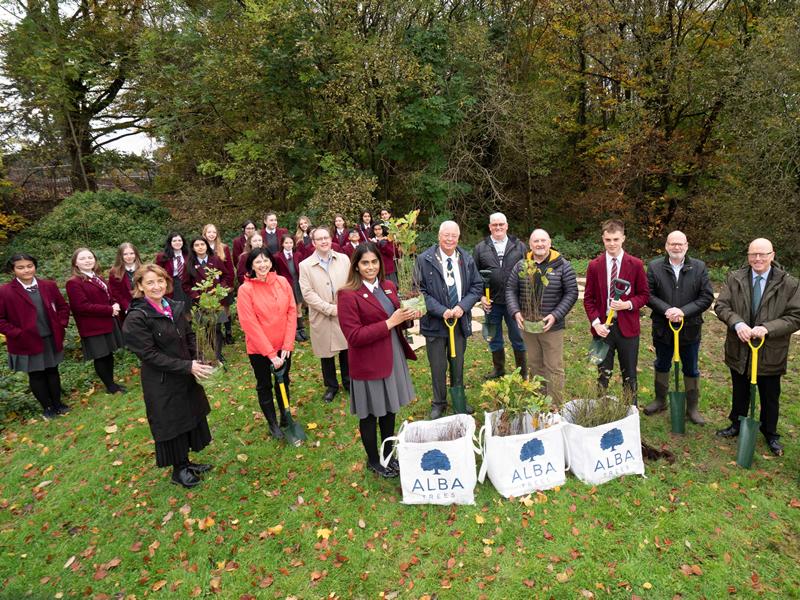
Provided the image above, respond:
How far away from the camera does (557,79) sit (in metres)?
15.7

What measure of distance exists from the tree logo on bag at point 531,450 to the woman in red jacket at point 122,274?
5.52 meters

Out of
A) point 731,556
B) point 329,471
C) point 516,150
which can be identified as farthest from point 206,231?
point 516,150

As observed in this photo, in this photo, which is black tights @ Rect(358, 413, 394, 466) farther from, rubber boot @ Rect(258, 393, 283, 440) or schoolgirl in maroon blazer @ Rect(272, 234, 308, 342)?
schoolgirl in maroon blazer @ Rect(272, 234, 308, 342)

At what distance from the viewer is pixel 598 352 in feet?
14.4

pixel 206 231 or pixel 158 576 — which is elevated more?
pixel 206 231

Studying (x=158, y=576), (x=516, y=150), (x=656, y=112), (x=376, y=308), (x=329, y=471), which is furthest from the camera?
(x=516, y=150)

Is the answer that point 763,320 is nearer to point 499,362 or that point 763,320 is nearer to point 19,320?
point 499,362

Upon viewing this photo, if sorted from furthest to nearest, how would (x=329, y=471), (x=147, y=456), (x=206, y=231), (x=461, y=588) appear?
(x=206, y=231) < (x=147, y=456) < (x=329, y=471) < (x=461, y=588)

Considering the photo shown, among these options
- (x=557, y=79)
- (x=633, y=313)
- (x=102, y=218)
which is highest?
(x=557, y=79)

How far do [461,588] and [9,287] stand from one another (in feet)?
19.7

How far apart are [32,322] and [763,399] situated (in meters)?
7.92


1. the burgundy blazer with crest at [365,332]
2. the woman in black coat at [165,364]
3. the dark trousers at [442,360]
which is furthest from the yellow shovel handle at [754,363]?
the woman in black coat at [165,364]

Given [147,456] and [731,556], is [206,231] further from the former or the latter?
[731,556]

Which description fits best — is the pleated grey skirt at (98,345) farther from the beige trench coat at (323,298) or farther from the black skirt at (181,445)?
the beige trench coat at (323,298)
